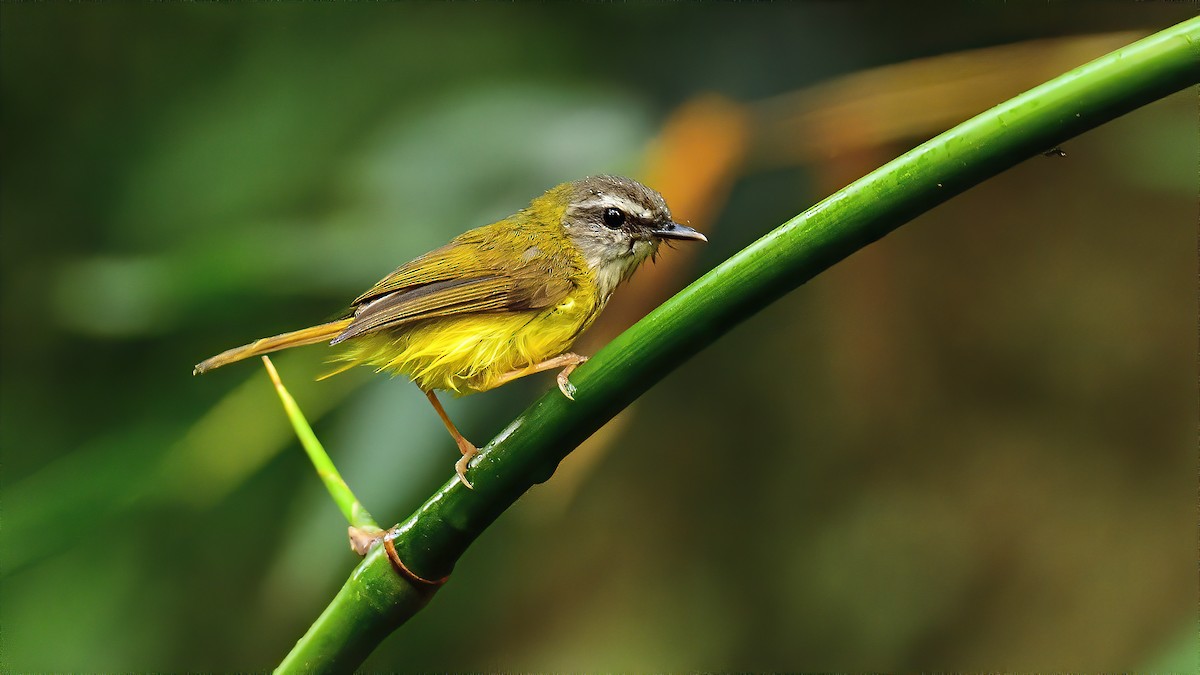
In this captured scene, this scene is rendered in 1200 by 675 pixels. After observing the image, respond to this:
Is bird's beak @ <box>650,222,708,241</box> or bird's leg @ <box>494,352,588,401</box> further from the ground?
bird's beak @ <box>650,222,708,241</box>

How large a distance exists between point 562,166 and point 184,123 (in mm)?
1169

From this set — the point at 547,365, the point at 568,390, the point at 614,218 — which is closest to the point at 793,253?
the point at 568,390

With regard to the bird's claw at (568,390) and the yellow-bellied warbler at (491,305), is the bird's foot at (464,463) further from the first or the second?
the bird's claw at (568,390)

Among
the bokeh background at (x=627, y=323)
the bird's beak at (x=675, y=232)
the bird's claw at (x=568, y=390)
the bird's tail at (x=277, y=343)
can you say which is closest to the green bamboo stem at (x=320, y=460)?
the bird's tail at (x=277, y=343)

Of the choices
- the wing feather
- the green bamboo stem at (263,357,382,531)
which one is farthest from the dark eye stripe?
the green bamboo stem at (263,357,382,531)

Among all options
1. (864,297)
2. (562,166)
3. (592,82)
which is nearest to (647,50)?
(592,82)

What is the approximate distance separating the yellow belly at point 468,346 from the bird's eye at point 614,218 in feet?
0.77

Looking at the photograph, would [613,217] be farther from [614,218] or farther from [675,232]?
[675,232]

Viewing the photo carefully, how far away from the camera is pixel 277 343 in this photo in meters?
1.31

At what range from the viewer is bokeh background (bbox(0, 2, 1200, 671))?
7.25 ft

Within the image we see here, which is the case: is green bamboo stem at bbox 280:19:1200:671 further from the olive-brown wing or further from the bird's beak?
the bird's beak

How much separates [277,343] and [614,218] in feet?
2.49

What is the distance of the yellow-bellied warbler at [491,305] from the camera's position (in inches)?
63.6

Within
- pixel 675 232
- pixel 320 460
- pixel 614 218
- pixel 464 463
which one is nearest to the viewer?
pixel 320 460
